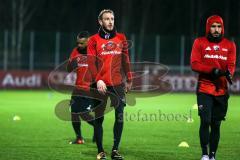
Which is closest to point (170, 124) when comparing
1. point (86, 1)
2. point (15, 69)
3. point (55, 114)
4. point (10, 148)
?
point (55, 114)

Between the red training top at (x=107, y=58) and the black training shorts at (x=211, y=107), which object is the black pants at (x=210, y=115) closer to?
the black training shorts at (x=211, y=107)

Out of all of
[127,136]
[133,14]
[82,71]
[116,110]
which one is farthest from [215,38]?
[133,14]

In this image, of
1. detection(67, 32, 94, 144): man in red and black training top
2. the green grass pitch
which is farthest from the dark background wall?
detection(67, 32, 94, 144): man in red and black training top

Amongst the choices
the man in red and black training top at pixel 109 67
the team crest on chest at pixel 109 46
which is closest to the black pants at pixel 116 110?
the man in red and black training top at pixel 109 67

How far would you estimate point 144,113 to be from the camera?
74.0 ft

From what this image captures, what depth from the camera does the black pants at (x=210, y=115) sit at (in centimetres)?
1079

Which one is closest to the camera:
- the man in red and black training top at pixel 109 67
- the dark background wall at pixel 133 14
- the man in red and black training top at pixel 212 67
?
the man in red and black training top at pixel 212 67

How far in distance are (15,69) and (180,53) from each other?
10390 millimetres

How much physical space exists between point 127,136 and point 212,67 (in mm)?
5005

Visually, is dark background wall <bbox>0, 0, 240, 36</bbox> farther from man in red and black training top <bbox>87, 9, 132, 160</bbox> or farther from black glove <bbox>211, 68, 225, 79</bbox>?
black glove <bbox>211, 68, 225, 79</bbox>

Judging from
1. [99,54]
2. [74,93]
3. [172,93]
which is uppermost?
[99,54]

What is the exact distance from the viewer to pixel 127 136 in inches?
604

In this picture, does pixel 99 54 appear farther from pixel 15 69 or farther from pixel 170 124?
pixel 15 69

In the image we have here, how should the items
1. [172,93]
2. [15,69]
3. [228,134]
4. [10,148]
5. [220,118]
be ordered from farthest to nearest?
[15,69]
[172,93]
[228,134]
[10,148]
[220,118]
